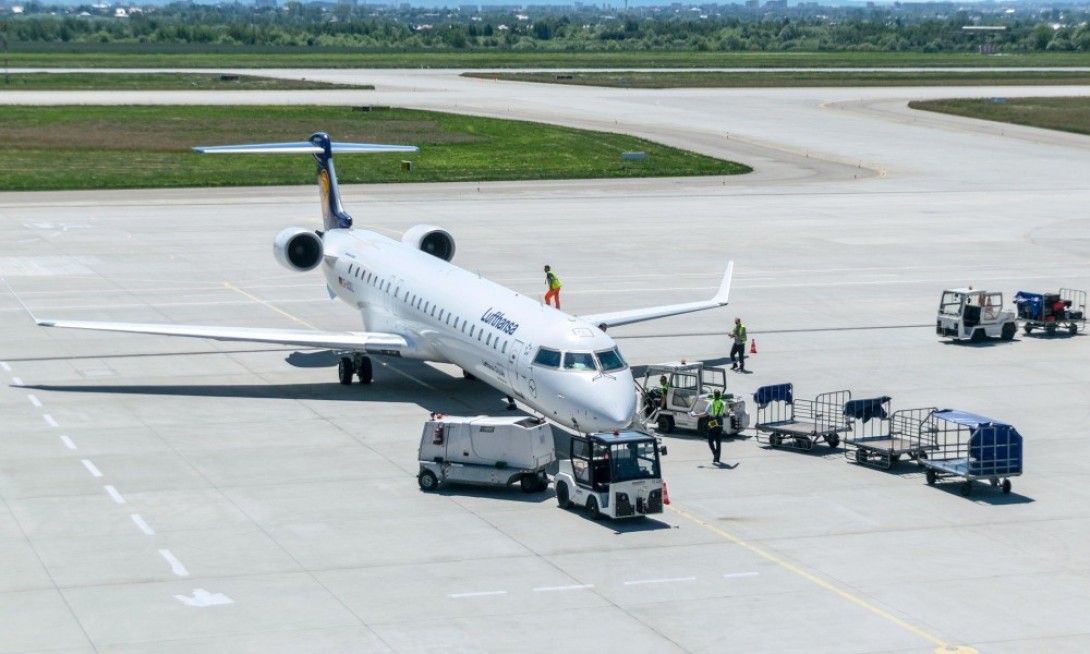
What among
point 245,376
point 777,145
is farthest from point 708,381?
point 777,145

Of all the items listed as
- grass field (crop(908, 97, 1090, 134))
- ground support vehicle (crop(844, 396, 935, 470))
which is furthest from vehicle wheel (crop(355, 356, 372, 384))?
grass field (crop(908, 97, 1090, 134))

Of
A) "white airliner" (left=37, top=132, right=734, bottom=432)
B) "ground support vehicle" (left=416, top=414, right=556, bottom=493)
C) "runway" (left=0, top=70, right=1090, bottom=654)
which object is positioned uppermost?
"white airliner" (left=37, top=132, right=734, bottom=432)

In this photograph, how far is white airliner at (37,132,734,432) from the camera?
103 feet

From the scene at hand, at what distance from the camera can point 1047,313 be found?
47.0 meters

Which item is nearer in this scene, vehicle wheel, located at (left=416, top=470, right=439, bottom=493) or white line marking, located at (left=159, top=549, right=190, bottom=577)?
white line marking, located at (left=159, top=549, right=190, bottom=577)

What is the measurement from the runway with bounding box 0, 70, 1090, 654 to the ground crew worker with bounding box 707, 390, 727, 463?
67cm

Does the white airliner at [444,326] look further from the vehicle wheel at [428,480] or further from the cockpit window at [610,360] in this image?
the vehicle wheel at [428,480]

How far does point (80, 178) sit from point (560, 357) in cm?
5655

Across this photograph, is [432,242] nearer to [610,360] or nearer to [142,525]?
[610,360]

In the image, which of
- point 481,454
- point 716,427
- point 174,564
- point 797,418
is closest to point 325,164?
point 797,418

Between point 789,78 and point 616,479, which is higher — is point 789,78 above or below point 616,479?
above

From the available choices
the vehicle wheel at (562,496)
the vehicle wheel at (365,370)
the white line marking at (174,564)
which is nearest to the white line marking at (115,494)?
the white line marking at (174,564)

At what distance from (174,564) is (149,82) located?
132m

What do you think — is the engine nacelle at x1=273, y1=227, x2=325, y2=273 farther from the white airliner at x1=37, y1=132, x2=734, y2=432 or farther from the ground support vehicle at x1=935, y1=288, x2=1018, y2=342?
the ground support vehicle at x1=935, y1=288, x2=1018, y2=342
